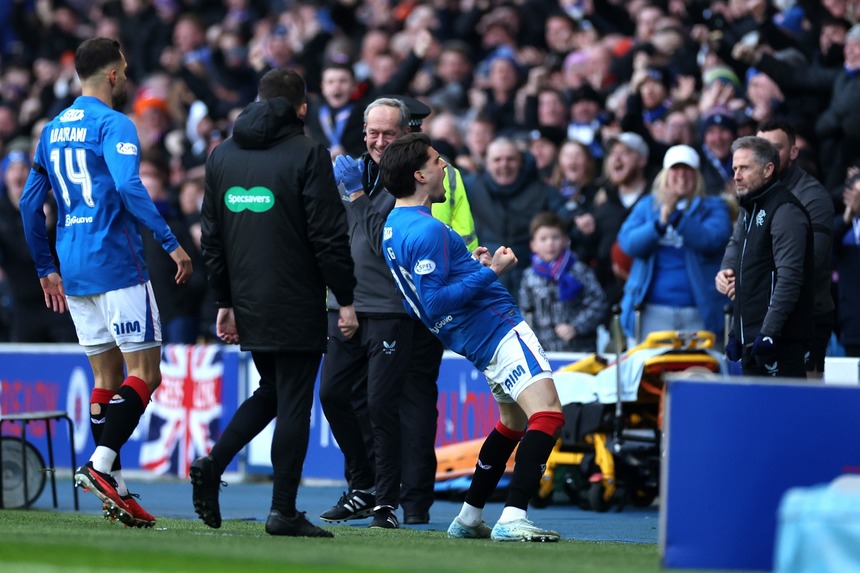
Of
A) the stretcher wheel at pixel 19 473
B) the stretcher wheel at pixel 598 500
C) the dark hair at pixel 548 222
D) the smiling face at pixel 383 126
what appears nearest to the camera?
the smiling face at pixel 383 126

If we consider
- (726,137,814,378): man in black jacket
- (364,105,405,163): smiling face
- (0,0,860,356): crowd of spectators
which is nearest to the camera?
(726,137,814,378): man in black jacket

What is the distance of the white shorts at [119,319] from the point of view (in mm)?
9125

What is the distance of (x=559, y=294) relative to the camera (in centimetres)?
1354

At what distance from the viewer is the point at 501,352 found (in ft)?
28.4

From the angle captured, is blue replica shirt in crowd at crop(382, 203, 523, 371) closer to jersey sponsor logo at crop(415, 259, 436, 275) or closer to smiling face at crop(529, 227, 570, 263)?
jersey sponsor logo at crop(415, 259, 436, 275)

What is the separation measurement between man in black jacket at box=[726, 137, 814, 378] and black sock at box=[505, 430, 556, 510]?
170cm

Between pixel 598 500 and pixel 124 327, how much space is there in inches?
172

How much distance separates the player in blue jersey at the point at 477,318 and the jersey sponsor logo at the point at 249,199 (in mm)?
756

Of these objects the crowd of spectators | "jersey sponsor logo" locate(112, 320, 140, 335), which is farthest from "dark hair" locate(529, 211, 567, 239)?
"jersey sponsor logo" locate(112, 320, 140, 335)

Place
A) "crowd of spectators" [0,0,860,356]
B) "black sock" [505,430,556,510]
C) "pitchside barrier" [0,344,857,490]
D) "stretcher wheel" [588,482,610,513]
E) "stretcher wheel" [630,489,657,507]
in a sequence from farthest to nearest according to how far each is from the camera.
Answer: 1. "pitchside barrier" [0,344,857,490]
2. "crowd of spectators" [0,0,860,356]
3. "stretcher wheel" [630,489,657,507]
4. "stretcher wheel" [588,482,610,513]
5. "black sock" [505,430,556,510]

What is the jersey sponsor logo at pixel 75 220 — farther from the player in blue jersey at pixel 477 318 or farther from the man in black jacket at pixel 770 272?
the man in black jacket at pixel 770 272

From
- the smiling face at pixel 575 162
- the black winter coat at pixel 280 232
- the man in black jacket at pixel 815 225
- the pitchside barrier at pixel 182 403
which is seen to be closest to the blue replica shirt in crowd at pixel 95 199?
the black winter coat at pixel 280 232

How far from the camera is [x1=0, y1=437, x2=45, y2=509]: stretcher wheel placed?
1191cm

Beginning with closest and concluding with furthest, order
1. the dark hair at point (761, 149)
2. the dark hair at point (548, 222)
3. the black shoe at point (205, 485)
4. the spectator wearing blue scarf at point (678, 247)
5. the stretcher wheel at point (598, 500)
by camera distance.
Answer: the black shoe at point (205, 485), the dark hair at point (761, 149), the stretcher wheel at point (598, 500), the spectator wearing blue scarf at point (678, 247), the dark hair at point (548, 222)
